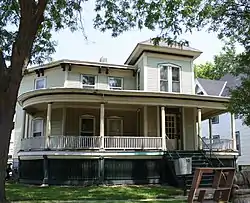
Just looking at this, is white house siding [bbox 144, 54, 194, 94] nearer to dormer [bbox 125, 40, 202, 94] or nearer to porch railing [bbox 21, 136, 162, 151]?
dormer [bbox 125, 40, 202, 94]

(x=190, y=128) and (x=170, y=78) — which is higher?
(x=170, y=78)

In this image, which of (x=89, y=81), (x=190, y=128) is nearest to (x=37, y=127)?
(x=89, y=81)

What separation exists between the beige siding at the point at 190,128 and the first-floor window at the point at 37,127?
347 inches

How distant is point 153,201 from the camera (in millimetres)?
11000

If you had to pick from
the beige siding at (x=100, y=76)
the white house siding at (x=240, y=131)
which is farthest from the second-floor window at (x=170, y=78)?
the white house siding at (x=240, y=131)

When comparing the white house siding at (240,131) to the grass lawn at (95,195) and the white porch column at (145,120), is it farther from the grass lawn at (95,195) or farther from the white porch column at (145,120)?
the grass lawn at (95,195)

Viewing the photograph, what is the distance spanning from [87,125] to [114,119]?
166 centimetres

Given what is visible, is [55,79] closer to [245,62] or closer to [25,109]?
[25,109]

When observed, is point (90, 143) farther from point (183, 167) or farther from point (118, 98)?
point (183, 167)

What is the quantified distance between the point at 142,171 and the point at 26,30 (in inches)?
375

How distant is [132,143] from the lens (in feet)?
56.0

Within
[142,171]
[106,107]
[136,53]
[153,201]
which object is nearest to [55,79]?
[106,107]

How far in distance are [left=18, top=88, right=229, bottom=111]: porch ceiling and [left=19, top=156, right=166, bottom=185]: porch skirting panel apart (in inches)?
115

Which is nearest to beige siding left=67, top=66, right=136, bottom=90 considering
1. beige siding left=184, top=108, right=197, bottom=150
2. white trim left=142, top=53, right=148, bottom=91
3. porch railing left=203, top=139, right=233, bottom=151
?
white trim left=142, top=53, right=148, bottom=91
